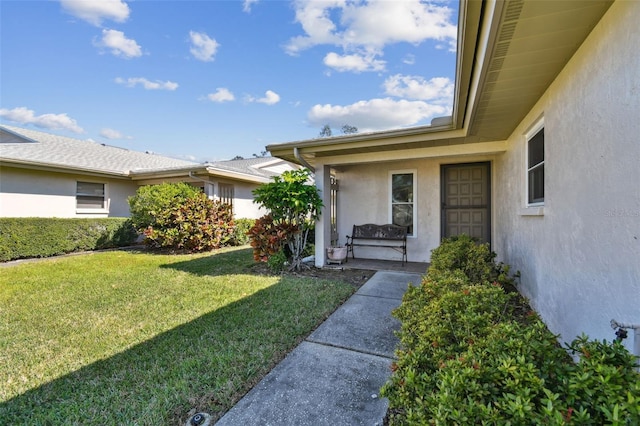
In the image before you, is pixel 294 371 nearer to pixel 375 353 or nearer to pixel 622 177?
pixel 375 353

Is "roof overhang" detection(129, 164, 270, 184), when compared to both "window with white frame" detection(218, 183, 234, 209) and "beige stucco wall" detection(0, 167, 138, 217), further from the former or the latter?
"beige stucco wall" detection(0, 167, 138, 217)

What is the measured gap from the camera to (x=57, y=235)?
28.7ft

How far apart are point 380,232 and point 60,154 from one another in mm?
11216

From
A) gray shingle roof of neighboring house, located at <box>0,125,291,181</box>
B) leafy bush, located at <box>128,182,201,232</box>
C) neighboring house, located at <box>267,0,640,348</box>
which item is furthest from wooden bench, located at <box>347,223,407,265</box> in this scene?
leafy bush, located at <box>128,182,201,232</box>

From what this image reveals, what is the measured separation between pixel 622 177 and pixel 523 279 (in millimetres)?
3061

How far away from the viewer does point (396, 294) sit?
15.4 feet

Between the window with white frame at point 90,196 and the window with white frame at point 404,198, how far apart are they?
10583 mm

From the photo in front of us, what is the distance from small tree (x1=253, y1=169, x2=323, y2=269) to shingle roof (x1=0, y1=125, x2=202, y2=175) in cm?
584

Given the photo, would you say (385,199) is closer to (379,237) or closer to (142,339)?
(379,237)

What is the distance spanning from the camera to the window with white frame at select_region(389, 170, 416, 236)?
290 inches

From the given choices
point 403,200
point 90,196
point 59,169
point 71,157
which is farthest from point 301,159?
point 71,157

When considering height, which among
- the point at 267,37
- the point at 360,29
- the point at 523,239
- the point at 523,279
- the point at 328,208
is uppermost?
the point at 267,37

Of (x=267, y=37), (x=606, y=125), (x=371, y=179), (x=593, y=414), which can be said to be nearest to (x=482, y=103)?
(x=606, y=125)

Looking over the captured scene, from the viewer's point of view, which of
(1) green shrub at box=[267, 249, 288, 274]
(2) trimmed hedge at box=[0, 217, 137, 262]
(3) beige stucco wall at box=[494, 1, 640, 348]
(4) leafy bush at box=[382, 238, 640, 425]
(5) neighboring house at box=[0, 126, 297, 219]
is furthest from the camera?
(5) neighboring house at box=[0, 126, 297, 219]
